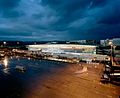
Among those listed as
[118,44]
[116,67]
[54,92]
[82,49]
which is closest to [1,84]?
[54,92]

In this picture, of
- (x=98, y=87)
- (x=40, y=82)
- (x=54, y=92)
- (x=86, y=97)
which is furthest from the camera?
(x=40, y=82)

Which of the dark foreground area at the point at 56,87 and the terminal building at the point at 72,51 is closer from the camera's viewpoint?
the dark foreground area at the point at 56,87

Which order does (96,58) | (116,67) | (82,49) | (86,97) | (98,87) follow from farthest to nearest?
(82,49) < (96,58) < (116,67) < (98,87) < (86,97)

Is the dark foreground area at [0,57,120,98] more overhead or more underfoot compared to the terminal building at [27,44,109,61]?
more underfoot

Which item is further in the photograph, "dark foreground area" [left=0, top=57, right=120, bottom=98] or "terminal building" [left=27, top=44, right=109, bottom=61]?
"terminal building" [left=27, top=44, right=109, bottom=61]

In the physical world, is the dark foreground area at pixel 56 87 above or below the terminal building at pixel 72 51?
below

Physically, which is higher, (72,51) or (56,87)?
(72,51)

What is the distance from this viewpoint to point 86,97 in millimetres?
38438

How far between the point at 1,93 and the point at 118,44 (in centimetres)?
11816

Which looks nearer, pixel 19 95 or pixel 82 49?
pixel 19 95

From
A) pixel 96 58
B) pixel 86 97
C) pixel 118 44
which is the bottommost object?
pixel 86 97

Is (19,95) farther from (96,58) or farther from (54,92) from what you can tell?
(96,58)

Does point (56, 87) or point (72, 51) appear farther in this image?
point (72, 51)

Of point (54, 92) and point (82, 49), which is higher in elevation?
point (82, 49)
